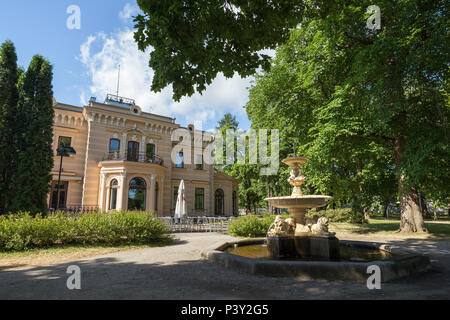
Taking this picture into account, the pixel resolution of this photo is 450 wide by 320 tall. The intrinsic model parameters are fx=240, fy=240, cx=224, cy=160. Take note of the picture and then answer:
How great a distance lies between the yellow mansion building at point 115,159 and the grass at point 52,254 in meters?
11.8

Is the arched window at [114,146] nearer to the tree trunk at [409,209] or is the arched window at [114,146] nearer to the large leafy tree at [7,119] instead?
the large leafy tree at [7,119]

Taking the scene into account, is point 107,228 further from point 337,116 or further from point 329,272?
point 337,116

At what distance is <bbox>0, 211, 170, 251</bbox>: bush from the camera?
26.9 feet

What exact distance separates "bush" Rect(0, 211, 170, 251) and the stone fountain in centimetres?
550

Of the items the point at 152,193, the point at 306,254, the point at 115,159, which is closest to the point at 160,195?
the point at 152,193

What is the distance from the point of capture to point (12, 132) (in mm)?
13242

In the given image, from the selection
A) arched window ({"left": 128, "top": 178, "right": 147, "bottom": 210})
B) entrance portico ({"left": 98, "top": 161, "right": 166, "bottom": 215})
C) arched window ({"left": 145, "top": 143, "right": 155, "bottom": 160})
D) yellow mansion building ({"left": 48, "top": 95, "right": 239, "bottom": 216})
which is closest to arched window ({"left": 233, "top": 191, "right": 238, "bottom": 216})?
yellow mansion building ({"left": 48, "top": 95, "right": 239, "bottom": 216})

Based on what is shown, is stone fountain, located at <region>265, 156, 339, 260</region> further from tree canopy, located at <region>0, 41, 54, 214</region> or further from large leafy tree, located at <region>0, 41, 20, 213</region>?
large leafy tree, located at <region>0, 41, 20, 213</region>

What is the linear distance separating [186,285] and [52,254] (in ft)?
19.1

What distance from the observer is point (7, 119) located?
521 inches

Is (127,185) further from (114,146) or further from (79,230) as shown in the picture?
(79,230)
